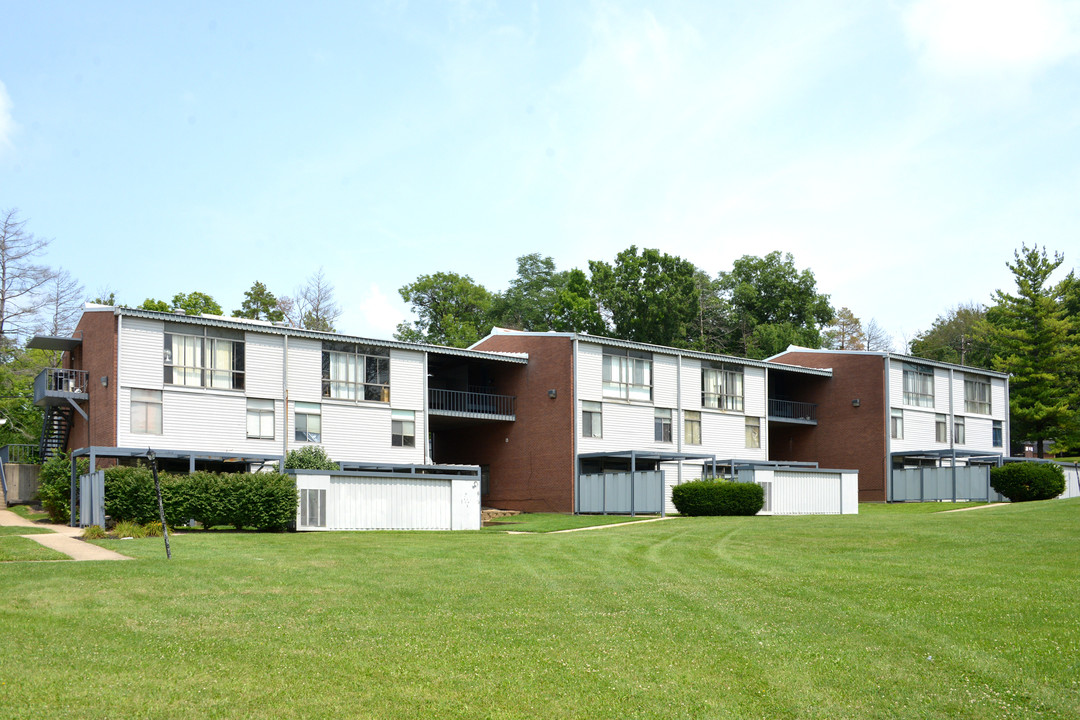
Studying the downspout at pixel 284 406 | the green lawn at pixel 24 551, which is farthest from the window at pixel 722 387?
the green lawn at pixel 24 551

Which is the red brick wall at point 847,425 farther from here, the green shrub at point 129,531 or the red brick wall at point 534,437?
the green shrub at point 129,531

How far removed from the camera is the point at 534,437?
150 ft

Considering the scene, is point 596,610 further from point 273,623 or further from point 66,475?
point 66,475

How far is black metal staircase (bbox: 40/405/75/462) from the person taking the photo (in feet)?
135

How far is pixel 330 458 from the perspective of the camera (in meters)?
38.5

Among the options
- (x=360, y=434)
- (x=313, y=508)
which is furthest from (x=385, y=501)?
(x=360, y=434)

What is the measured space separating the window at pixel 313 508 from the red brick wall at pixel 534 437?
51.0ft

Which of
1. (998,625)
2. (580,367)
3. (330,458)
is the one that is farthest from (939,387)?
(998,625)

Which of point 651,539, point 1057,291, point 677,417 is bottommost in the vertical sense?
point 651,539

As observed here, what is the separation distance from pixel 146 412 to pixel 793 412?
→ 34529 mm

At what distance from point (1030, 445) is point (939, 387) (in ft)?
61.4

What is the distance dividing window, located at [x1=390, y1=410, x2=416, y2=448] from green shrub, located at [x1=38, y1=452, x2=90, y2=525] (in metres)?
12.2

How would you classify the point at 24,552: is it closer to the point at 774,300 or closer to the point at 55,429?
the point at 55,429

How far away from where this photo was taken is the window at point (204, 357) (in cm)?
3584
